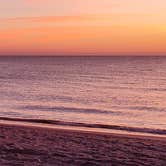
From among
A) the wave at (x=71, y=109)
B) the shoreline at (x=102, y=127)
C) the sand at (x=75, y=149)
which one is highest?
the wave at (x=71, y=109)

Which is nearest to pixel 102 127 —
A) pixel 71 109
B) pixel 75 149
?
pixel 75 149

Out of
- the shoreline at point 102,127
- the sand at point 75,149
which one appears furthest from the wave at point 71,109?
the sand at point 75,149

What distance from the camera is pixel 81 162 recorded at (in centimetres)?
942

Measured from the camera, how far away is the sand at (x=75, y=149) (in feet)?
31.1

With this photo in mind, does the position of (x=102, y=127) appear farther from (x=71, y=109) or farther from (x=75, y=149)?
(x=71, y=109)

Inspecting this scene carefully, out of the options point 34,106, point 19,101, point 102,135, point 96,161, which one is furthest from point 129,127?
point 19,101

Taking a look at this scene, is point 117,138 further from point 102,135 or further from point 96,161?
point 96,161

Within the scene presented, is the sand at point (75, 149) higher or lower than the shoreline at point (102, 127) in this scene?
lower

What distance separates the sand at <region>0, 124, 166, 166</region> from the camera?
948cm

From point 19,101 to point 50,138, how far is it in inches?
→ 630

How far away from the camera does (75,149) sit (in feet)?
35.3

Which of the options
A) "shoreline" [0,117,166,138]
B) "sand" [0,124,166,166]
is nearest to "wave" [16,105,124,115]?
"shoreline" [0,117,166,138]

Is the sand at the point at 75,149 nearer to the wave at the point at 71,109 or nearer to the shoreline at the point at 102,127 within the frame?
the shoreline at the point at 102,127

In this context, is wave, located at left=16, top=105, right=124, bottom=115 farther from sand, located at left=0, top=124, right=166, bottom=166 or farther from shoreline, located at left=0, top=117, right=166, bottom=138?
sand, located at left=0, top=124, right=166, bottom=166
